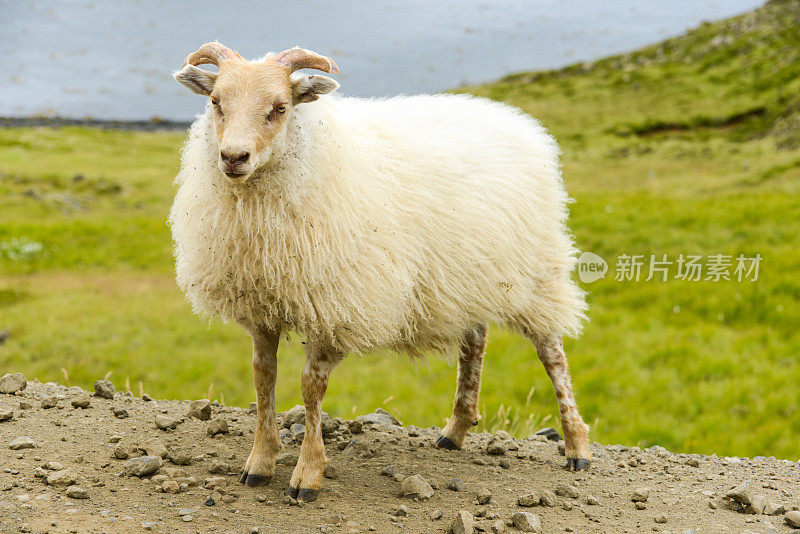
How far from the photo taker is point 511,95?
6500 centimetres

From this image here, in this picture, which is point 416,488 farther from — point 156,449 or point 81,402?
point 81,402

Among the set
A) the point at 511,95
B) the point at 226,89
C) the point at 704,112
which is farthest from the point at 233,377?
the point at 511,95

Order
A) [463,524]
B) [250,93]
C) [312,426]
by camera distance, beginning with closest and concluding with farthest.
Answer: [250,93] < [463,524] < [312,426]

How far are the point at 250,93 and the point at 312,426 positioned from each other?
2.31 m

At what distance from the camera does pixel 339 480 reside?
5.20 m

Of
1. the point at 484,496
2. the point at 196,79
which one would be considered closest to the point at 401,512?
the point at 484,496

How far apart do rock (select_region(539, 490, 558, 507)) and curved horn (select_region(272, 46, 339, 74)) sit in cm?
336

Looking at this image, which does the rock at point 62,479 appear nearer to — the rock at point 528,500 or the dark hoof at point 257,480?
the dark hoof at point 257,480

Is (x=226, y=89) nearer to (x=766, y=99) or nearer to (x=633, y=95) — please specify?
(x=766, y=99)

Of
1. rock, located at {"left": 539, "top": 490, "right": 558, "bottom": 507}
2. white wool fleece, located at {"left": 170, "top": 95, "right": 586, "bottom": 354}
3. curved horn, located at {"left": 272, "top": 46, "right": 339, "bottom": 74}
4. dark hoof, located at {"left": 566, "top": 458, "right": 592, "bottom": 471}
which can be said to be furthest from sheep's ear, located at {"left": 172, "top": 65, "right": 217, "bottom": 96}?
dark hoof, located at {"left": 566, "top": 458, "right": 592, "bottom": 471}

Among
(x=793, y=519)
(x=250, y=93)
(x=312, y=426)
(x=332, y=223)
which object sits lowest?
(x=312, y=426)

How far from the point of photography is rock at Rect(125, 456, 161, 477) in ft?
16.2

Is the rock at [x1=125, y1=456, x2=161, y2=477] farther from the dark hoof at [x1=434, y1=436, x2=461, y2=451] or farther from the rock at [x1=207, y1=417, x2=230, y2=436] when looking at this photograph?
the dark hoof at [x1=434, y1=436, x2=461, y2=451]

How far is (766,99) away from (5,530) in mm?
50153
